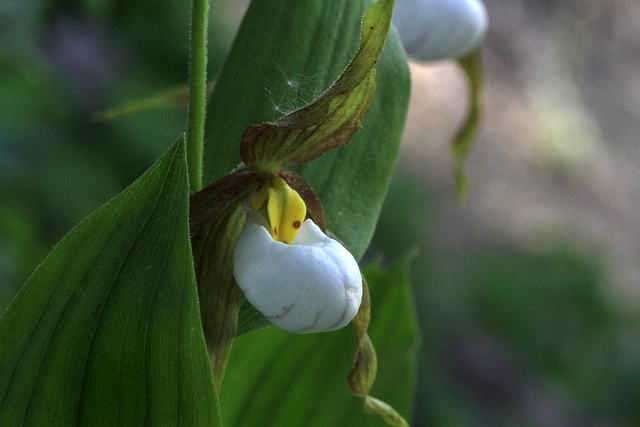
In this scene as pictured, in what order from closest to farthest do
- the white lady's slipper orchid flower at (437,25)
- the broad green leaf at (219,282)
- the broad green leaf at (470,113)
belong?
the broad green leaf at (219,282) < the white lady's slipper orchid flower at (437,25) < the broad green leaf at (470,113)

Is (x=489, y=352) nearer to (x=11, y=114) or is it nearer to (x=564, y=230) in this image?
(x=564, y=230)

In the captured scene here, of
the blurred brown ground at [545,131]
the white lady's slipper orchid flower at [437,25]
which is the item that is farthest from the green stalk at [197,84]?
→ the blurred brown ground at [545,131]

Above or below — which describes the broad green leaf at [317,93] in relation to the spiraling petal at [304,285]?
above

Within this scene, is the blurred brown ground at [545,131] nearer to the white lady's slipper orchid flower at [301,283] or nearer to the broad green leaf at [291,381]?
the broad green leaf at [291,381]

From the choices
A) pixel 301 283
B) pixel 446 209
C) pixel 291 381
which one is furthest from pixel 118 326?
pixel 446 209

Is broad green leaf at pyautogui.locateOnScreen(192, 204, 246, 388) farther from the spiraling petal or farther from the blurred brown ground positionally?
the blurred brown ground

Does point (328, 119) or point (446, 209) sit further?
point (446, 209)

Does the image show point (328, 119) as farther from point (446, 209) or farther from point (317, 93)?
point (446, 209)

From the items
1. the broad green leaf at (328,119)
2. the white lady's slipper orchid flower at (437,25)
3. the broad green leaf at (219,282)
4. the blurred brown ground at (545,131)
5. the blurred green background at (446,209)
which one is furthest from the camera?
the blurred brown ground at (545,131)
